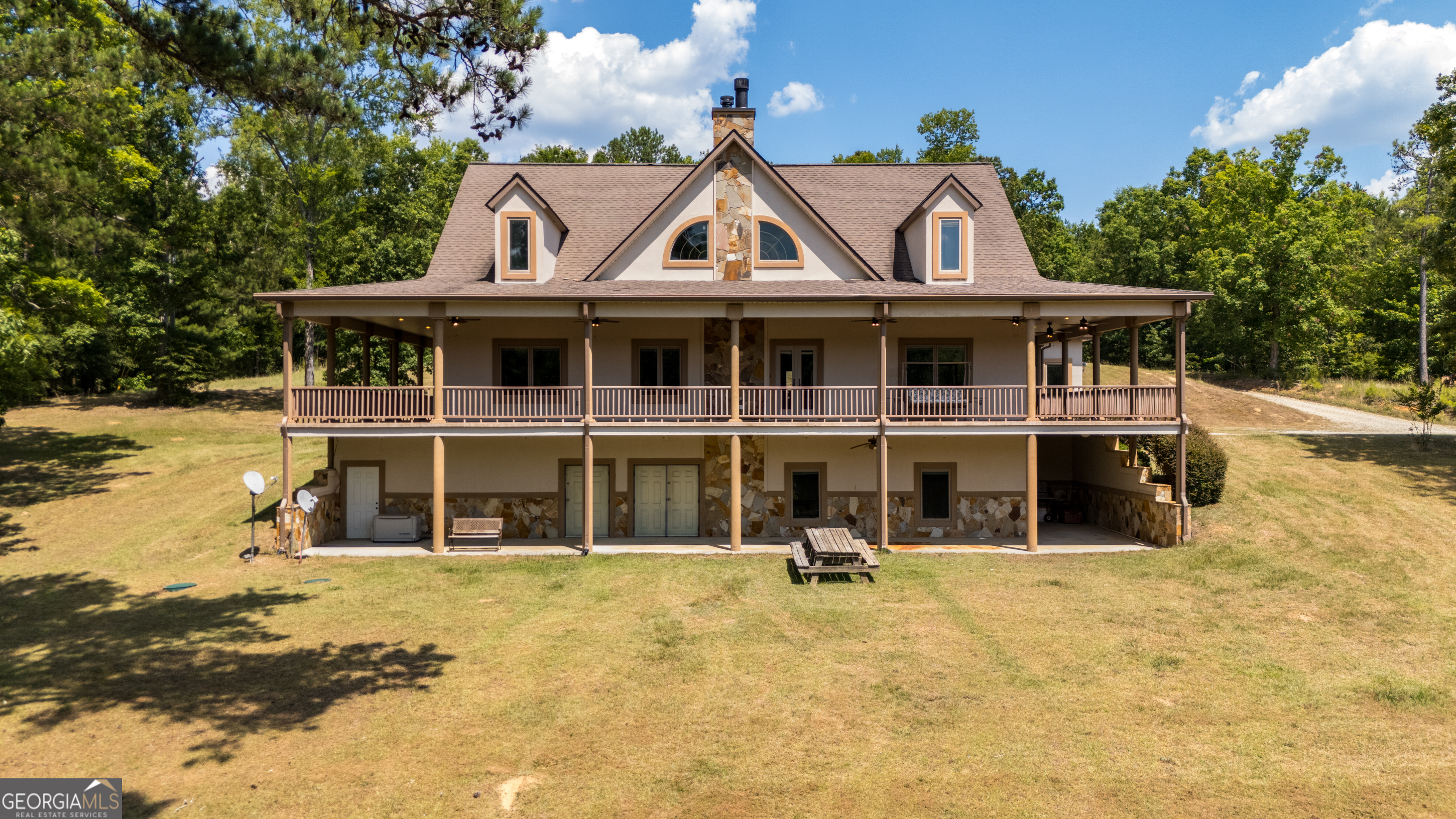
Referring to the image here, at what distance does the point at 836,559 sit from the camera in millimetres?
15148

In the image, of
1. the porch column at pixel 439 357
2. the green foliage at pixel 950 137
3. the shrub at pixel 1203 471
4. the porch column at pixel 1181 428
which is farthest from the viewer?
the green foliage at pixel 950 137

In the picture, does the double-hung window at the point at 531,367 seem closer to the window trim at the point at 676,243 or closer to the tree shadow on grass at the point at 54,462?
the window trim at the point at 676,243

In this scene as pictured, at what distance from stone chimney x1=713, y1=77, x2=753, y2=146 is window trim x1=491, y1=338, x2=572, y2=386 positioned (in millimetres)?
7472

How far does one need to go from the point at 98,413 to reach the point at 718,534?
29096 millimetres

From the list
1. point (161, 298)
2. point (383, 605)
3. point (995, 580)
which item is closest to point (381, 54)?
point (383, 605)

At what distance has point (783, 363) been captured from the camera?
66.6ft

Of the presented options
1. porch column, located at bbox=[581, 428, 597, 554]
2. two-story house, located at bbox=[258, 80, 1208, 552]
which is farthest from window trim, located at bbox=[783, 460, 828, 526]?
porch column, located at bbox=[581, 428, 597, 554]

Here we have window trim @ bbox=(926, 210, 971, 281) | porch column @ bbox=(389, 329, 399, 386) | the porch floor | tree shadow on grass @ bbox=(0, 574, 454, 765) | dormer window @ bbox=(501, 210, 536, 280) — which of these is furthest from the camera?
porch column @ bbox=(389, 329, 399, 386)

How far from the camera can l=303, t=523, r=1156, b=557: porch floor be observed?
57.6ft

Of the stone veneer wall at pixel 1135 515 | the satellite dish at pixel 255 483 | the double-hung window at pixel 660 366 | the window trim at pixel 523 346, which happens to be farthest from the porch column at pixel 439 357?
the stone veneer wall at pixel 1135 515

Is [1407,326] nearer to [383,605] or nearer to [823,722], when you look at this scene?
[823,722]

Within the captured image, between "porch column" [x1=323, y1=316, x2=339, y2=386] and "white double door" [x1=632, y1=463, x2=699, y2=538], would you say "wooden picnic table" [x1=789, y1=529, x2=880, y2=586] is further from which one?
"porch column" [x1=323, y1=316, x2=339, y2=386]

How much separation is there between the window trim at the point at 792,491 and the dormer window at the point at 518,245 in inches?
344

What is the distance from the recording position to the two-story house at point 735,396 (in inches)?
710
